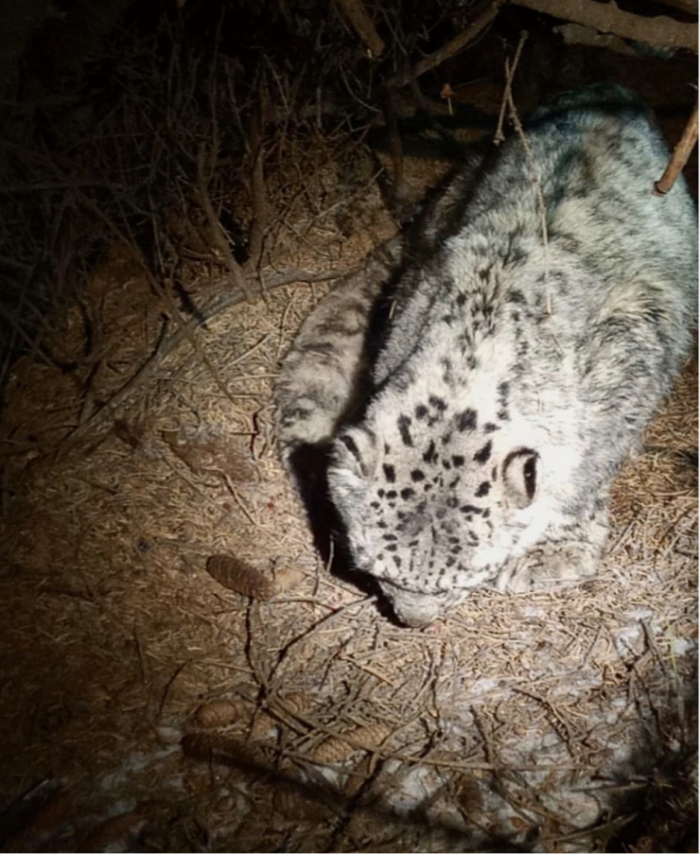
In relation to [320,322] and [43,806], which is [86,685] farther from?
[320,322]

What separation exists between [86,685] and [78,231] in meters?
2.21

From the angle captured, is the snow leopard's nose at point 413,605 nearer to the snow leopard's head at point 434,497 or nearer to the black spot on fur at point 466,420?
the snow leopard's head at point 434,497

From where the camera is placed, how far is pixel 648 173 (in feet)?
14.9

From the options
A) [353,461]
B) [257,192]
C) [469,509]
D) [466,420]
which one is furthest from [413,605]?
[257,192]

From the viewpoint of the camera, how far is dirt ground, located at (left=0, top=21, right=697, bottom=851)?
312 cm

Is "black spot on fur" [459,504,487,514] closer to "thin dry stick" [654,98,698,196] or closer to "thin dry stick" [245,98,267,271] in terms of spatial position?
"thin dry stick" [654,98,698,196]

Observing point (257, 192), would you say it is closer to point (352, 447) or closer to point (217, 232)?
point (217, 232)

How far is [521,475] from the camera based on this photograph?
3.54 m

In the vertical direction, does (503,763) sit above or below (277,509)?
below

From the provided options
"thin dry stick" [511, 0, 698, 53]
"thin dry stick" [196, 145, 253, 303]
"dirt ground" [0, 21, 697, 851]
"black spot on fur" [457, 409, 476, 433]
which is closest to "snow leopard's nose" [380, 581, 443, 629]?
"dirt ground" [0, 21, 697, 851]

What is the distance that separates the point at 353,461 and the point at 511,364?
78 cm

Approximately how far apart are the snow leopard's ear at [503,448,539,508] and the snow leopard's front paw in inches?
27.8

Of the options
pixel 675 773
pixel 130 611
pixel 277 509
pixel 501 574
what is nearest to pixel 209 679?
pixel 130 611

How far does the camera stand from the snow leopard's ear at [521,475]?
3.54 meters
